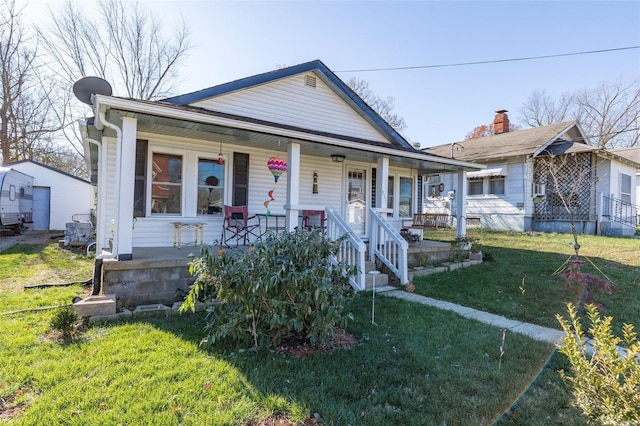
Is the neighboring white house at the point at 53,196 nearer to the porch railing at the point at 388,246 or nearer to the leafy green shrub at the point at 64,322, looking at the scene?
the leafy green shrub at the point at 64,322

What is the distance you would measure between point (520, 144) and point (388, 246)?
11953 millimetres

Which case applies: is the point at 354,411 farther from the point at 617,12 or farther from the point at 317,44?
the point at 617,12

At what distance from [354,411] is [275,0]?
10454 mm

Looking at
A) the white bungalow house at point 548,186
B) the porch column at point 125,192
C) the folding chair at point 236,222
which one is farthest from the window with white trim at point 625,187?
the porch column at point 125,192

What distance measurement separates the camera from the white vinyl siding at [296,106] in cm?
761

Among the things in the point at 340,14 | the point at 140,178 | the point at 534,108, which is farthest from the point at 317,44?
the point at 534,108

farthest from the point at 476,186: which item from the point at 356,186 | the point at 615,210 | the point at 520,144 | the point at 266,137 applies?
the point at 266,137

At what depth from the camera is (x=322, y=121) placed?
8.76 metres

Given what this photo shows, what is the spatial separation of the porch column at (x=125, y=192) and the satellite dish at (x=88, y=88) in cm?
221

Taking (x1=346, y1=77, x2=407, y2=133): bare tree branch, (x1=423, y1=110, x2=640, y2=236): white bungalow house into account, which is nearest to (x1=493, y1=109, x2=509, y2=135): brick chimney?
(x1=423, y1=110, x2=640, y2=236): white bungalow house

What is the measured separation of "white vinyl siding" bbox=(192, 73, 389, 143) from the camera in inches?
299

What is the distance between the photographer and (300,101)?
843 centimetres

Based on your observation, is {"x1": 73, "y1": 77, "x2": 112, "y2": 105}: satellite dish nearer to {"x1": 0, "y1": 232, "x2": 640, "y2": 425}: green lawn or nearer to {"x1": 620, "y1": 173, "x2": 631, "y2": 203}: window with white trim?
{"x1": 0, "y1": 232, "x2": 640, "y2": 425}: green lawn

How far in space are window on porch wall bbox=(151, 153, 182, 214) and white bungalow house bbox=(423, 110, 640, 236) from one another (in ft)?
32.3
